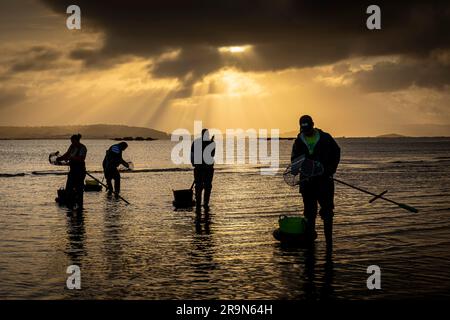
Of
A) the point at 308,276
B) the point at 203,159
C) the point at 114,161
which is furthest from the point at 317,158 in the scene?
the point at 114,161

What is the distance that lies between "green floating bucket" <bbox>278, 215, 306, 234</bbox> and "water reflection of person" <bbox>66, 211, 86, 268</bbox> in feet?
11.7

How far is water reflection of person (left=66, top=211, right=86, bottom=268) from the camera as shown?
10133 millimetres

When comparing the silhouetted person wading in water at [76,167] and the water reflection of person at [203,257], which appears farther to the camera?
the silhouetted person wading in water at [76,167]

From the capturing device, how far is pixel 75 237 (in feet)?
40.1

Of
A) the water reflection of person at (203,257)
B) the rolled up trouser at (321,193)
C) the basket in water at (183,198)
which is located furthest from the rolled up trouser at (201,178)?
the rolled up trouser at (321,193)

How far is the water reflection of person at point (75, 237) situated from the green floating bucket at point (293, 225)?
3.56 meters

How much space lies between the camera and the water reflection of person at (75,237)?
399 inches

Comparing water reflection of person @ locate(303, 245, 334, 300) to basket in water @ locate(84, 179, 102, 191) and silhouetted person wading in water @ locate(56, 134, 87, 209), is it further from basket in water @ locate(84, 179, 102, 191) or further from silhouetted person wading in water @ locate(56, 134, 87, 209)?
basket in water @ locate(84, 179, 102, 191)

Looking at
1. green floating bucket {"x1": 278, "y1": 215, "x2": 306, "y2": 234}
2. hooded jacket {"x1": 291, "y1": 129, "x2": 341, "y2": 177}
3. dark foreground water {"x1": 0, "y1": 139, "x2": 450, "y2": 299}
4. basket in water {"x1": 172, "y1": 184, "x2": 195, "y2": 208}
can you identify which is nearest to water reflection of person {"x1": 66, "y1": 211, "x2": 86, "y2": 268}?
dark foreground water {"x1": 0, "y1": 139, "x2": 450, "y2": 299}

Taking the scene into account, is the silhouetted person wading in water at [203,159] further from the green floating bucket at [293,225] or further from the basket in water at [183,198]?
the green floating bucket at [293,225]

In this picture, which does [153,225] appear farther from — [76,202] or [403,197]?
[403,197]

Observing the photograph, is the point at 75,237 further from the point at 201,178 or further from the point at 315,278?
the point at 315,278

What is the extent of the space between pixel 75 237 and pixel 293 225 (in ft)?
14.9
